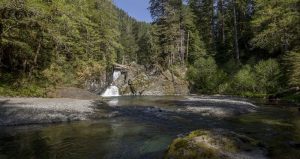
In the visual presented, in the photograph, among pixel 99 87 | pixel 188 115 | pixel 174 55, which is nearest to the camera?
pixel 188 115

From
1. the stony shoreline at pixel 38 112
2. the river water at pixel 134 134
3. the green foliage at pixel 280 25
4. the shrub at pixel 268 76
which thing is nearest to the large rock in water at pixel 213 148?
the river water at pixel 134 134

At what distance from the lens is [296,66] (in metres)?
28.7

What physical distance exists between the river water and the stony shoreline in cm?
109

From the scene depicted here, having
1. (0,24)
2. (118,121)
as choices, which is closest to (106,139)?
(118,121)

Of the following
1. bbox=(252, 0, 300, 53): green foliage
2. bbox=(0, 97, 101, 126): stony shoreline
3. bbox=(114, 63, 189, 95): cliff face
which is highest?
bbox=(252, 0, 300, 53): green foliage

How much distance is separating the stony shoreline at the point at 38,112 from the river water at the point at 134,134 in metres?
1.09

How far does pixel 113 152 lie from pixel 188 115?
10219 millimetres

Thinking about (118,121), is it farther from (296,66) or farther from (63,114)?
(296,66)

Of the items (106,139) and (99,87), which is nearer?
(106,139)

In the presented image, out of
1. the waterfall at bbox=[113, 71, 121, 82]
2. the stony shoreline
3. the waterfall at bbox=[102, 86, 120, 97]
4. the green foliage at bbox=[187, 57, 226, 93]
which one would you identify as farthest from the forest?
the stony shoreline

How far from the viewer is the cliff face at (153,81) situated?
49031 mm

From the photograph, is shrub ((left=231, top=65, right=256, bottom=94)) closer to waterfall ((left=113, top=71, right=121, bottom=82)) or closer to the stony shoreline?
waterfall ((left=113, top=71, right=121, bottom=82))

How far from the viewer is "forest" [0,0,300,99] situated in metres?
23.8

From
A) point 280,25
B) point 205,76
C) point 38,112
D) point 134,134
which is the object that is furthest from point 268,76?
point 38,112
